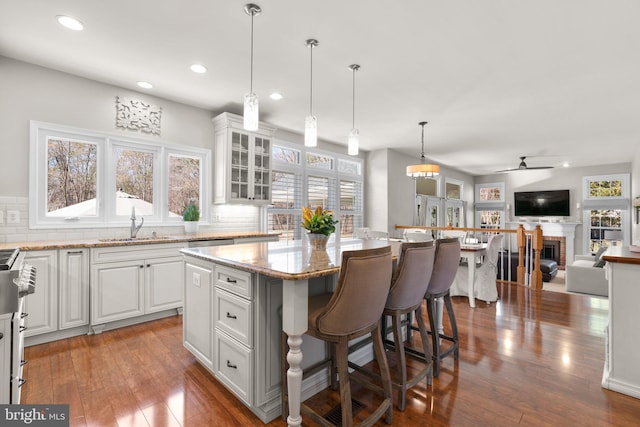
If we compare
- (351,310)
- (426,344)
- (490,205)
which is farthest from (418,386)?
(490,205)

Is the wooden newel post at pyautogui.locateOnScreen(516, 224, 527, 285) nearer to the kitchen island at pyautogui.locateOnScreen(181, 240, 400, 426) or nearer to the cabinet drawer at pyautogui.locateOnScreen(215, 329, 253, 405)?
the kitchen island at pyautogui.locateOnScreen(181, 240, 400, 426)

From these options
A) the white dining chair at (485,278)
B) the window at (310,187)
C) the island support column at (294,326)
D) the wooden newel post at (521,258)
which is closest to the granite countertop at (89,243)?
the window at (310,187)

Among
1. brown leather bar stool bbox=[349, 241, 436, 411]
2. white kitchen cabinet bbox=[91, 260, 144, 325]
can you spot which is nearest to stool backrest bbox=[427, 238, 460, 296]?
brown leather bar stool bbox=[349, 241, 436, 411]

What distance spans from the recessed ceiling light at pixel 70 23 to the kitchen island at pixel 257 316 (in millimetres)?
1993

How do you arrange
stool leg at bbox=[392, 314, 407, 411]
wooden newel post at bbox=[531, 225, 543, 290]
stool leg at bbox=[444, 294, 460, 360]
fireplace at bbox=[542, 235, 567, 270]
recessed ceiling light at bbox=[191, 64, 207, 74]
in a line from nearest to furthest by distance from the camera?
stool leg at bbox=[392, 314, 407, 411] → stool leg at bbox=[444, 294, 460, 360] → recessed ceiling light at bbox=[191, 64, 207, 74] → wooden newel post at bbox=[531, 225, 543, 290] → fireplace at bbox=[542, 235, 567, 270]

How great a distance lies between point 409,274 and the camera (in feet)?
6.30

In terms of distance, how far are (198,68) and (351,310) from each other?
284 cm

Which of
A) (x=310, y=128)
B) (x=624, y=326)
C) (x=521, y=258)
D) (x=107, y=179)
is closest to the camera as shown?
(x=624, y=326)

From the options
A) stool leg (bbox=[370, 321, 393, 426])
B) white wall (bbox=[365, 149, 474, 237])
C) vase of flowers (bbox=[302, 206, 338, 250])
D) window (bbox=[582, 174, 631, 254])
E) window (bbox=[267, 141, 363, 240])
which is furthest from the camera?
window (bbox=[582, 174, 631, 254])

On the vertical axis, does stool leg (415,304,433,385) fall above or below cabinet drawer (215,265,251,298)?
below

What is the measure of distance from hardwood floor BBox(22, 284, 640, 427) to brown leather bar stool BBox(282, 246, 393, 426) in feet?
1.26

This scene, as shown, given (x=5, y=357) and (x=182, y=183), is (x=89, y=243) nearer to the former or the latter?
(x=182, y=183)

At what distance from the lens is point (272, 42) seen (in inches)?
106

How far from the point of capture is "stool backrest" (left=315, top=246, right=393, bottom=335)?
154 centimetres
